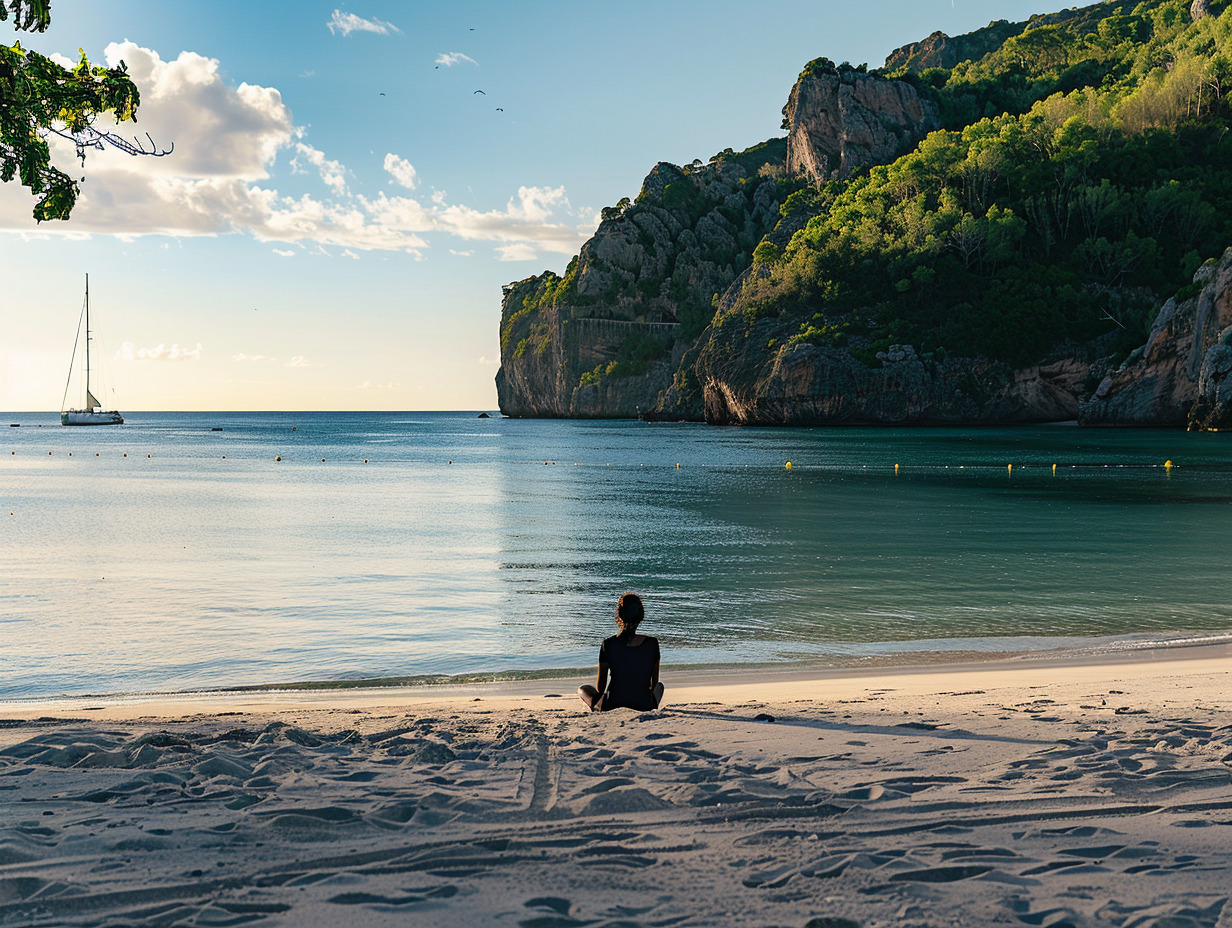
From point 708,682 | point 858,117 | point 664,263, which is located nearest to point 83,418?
point 664,263

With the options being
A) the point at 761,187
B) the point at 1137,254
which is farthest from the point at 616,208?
the point at 1137,254

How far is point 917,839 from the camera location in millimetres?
5105

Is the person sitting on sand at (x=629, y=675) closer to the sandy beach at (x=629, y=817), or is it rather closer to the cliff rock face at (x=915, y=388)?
the sandy beach at (x=629, y=817)

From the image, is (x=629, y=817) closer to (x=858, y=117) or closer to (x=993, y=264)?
(x=993, y=264)

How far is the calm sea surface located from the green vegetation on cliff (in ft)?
222

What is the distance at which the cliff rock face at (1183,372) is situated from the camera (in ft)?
279

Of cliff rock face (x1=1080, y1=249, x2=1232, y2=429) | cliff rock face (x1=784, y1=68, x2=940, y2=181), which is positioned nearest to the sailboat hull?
cliff rock face (x1=784, y1=68, x2=940, y2=181)

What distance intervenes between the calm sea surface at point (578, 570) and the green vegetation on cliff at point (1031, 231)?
67591mm

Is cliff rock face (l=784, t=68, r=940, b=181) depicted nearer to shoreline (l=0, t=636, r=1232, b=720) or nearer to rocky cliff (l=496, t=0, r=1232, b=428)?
rocky cliff (l=496, t=0, r=1232, b=428)

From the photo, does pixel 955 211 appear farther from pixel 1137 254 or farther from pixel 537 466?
pixel 537 466

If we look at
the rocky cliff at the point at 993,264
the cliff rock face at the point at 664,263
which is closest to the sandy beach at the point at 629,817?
the rocky cliff at the point at 993,264

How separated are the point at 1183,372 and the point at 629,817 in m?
106

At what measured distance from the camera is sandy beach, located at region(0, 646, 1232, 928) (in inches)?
170

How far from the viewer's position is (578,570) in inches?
889
